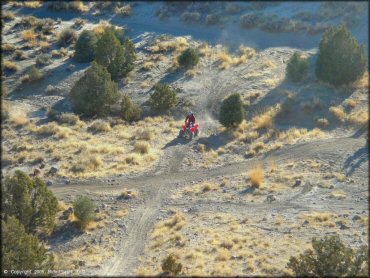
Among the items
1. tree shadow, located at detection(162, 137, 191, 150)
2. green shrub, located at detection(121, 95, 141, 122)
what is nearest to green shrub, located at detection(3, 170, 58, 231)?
tree shadow, located at detection(162, 137, 191, 150)

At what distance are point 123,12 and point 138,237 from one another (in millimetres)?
43694

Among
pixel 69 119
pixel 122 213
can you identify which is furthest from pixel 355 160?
pixel 69 119

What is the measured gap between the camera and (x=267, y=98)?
37688 mm

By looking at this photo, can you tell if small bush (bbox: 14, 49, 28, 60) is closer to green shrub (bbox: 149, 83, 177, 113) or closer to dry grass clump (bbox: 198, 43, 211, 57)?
green shrub (bbox: 149, 83, 177, 113)

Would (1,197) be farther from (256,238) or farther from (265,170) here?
(265,170)

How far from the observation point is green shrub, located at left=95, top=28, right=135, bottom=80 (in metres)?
41.0

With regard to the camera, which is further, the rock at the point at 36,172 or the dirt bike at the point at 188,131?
the dirt bike at the point at 188,131

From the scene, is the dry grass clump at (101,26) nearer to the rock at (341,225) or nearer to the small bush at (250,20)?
the small bush at (250,20)

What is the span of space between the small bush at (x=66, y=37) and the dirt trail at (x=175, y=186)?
2501 cm

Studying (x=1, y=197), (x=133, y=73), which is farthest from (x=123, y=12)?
(x=1, y=197)

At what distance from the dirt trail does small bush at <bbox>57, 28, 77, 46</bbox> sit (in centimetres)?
2501

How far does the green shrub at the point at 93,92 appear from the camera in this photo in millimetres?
35219

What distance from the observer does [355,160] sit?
26.9 metres

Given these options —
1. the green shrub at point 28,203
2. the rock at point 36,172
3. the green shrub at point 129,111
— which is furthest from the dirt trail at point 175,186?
the green shrub at point 129,111
